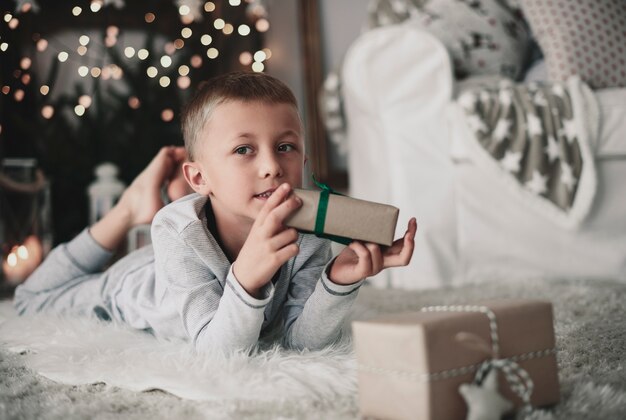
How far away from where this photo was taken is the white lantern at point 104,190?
7.30 feet

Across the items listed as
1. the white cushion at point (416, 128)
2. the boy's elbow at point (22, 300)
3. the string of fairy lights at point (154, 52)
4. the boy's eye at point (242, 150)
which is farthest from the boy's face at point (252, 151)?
the string of fairy lights at point (154, 52)

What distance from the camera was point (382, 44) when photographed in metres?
1.76

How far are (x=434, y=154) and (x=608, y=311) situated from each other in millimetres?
659

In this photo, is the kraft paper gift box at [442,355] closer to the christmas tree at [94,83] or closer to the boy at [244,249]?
the boy at [244,249]

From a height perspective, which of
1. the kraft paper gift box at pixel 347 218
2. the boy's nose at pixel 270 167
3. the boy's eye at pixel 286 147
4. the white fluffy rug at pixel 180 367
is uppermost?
the boy's eye at pixel 286 147

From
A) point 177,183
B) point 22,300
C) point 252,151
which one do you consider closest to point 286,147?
point 252,151

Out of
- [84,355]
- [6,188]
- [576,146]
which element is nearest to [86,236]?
[84,355]

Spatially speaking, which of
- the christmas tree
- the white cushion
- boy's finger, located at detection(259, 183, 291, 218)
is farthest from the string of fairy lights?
boy's finger, located at detection(259, 183, 291, 218)

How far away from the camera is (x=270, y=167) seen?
3.02ft

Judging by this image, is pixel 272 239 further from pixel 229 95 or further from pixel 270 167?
pixel 229 95

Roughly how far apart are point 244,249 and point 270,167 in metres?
0.13

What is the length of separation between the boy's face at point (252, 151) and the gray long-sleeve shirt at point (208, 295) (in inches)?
3.8

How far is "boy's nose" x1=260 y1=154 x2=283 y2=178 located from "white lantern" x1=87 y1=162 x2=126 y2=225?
143 centimetres

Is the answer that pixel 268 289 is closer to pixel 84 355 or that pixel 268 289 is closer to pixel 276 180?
pixel 276 180
